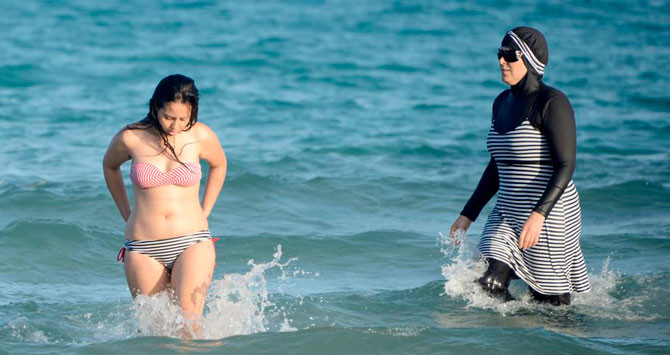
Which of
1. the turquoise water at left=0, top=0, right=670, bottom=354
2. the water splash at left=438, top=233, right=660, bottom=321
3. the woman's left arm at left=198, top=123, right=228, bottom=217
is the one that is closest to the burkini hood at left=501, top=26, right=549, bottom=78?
the water splash at left=438, top=233, right=660, bottom=321

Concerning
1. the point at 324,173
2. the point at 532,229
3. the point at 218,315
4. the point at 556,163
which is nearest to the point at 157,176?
the point at 218,315

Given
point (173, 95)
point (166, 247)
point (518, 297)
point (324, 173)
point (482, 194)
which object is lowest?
point (324, 173)

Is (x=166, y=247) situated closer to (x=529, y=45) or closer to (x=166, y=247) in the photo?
(x=166, y=247)

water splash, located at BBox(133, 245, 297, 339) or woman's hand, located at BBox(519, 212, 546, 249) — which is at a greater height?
woman's hand, located at BBox(519, 212, 546, 249)

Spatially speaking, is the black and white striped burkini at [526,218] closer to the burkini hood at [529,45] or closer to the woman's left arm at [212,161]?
the burkini hood at [529,45]

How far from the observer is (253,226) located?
9.20 m

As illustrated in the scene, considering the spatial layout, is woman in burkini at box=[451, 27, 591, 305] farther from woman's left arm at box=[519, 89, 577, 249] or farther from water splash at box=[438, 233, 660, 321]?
water splash at box=[438, 233, 660, 321]

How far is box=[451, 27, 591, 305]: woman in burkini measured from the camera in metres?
5.06

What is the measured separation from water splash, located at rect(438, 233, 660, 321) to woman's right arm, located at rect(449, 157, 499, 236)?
0.31ft

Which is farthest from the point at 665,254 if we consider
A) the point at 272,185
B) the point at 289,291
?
the point at 272,185

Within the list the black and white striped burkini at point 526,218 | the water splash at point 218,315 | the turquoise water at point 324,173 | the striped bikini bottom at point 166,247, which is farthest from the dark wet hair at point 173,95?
the black and white striped burkini at point 526,218

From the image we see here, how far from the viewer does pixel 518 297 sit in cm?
587

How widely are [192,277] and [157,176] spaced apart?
59cm

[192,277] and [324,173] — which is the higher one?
[192,277]
